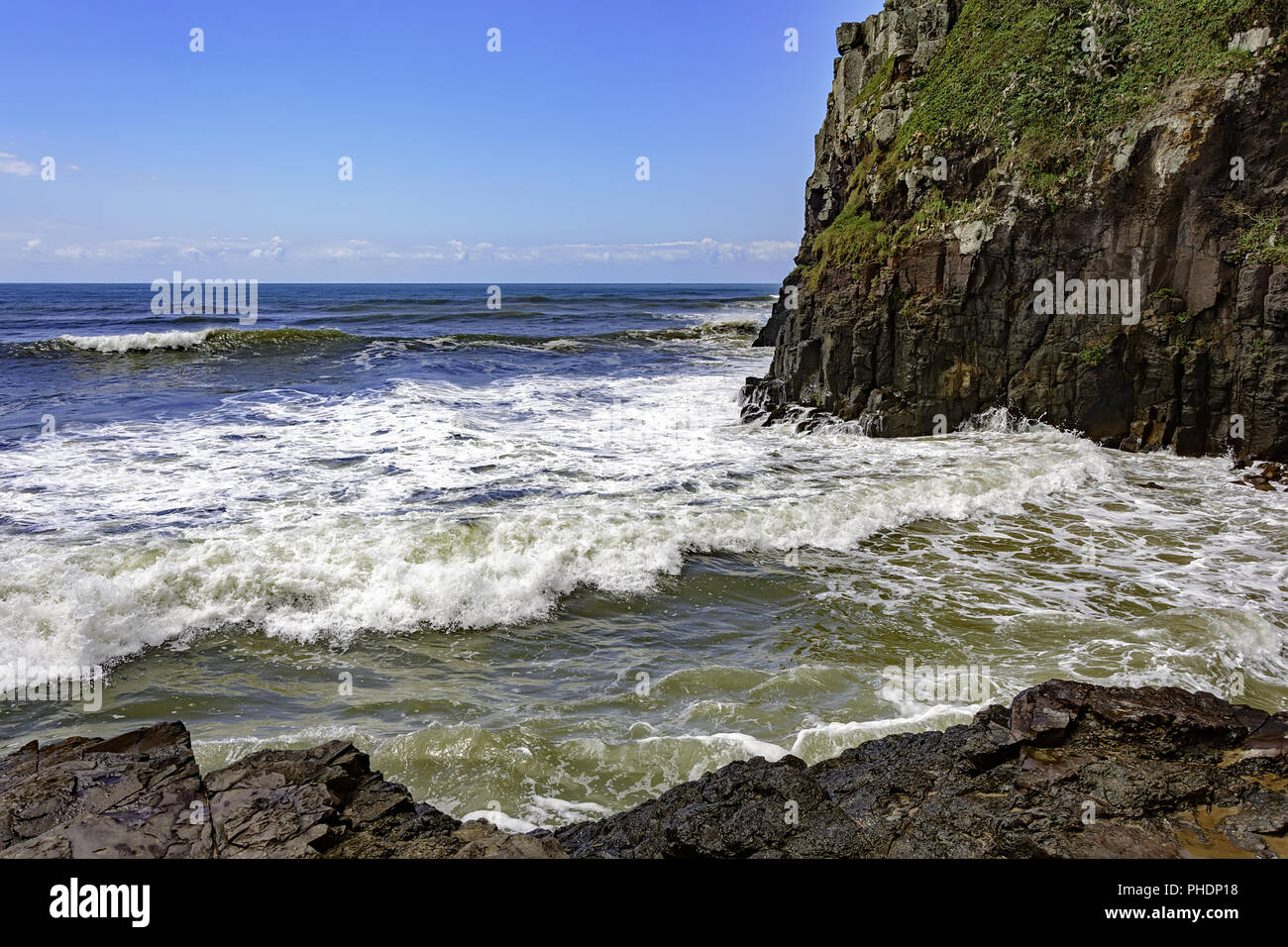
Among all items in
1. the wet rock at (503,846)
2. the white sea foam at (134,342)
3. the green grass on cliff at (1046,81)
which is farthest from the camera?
the white sea foam at (134,342)

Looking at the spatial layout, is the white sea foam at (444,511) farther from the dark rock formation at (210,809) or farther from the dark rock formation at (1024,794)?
the dark rock formation at (1024,794)

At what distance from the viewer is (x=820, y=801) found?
430 cm

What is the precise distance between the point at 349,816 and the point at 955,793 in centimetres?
346

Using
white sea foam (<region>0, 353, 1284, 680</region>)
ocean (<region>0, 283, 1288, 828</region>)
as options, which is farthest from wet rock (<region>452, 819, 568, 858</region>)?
white sea foam (<region>0, 353, 1284, 680</region>)

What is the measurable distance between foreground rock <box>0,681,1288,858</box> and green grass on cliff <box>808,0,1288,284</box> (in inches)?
500

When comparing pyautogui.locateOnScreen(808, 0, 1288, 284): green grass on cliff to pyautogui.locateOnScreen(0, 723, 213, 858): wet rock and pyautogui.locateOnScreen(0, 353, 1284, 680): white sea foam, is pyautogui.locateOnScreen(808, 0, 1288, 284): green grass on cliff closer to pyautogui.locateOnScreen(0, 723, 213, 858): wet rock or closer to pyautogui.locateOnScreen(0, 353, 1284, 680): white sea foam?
pyautogui.locateOnScreen(0, 353, 1284, 680): white sea foam

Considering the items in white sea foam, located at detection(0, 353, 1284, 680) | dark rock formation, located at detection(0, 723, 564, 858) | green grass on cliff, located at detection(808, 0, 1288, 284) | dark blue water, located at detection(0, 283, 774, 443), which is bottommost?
dark rock formation, located at detection(0, 723, 564, 858)

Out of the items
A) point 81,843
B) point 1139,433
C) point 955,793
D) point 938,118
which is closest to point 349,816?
point 81,843

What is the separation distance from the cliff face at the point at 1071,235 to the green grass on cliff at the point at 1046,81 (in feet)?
0.13

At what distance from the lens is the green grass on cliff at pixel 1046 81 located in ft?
45.8

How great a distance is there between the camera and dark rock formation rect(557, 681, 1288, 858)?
13.1ft

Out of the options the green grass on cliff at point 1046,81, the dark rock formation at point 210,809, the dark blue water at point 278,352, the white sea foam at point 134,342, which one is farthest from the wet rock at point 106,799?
the white sea foam at point 134,342

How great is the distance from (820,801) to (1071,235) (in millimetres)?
13852
